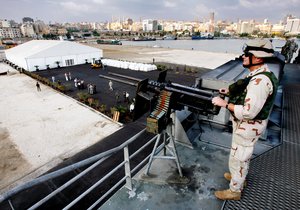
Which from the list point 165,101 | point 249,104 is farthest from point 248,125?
point 165,101

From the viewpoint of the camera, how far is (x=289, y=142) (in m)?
4.78

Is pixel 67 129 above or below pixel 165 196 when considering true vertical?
below

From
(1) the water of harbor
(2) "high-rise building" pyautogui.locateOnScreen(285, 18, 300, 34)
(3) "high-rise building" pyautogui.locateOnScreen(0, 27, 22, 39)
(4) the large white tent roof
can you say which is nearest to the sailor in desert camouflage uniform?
(4) the large white tent roof

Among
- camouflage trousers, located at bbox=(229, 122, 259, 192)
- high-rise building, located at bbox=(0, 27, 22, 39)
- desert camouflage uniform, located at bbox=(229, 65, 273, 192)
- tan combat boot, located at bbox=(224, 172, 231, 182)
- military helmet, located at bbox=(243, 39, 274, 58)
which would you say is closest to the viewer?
desert camouflage uniform, located at bbox=(229, 65, 273, 192)

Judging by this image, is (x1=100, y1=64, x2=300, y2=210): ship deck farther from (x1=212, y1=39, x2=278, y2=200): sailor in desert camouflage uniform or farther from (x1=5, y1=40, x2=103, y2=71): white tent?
(x1=5, y1=40, x2=103, y2=71): white tent

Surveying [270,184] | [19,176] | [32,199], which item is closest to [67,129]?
[19,176]

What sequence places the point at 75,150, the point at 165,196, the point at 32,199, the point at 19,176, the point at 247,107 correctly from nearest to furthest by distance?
the point at 247,107 → the point at 165,196 → the point at 32,199 → the point at 19,176 → the point at 75,150

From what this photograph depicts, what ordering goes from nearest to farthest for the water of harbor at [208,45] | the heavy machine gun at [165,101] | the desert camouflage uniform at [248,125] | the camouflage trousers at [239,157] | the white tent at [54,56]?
the desert camouflage uniform at [248,125]
the camouflage trousers at [239,157]
the heavy machine gun at [165,101]
the white tent at [54,56]
the water of harbor at [208,45]

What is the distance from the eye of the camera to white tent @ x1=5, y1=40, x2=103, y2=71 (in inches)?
1244

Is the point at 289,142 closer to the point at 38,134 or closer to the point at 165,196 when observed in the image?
the point at 165,196

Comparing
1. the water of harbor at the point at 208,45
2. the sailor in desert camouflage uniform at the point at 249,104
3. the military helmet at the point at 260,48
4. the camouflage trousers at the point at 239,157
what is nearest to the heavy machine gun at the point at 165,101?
the sailor in desert camouflage uniform at the point at 249,104

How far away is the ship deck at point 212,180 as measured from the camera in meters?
3.20

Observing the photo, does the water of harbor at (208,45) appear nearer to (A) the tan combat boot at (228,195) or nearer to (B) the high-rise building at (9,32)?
(A) the tan combat boot at (228,195)

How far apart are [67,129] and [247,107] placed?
12.1 metres
